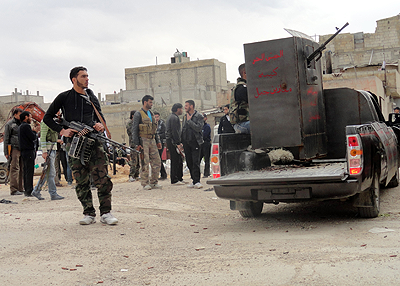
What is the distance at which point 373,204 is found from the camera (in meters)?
5.78

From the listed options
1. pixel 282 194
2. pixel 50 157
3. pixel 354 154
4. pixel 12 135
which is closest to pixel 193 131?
pixel 50 157

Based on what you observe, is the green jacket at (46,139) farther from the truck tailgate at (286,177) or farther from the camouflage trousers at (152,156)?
the truck tailgate at (286,177)

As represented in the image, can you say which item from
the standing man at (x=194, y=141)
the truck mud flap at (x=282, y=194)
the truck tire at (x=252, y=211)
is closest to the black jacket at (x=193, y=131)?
the standing man at (x=194, y=141)

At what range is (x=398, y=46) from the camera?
43.1 meters

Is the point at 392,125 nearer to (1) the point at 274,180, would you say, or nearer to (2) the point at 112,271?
(1) the point at 274,180

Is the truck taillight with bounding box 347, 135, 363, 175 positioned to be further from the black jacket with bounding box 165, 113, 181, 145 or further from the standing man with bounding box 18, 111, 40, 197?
the standing man with bounding box 18, 111, 40, 197

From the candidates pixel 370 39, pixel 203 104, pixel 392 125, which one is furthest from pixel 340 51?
pixel 392 125

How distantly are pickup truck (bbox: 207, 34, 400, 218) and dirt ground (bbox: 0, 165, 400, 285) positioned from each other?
460 mm

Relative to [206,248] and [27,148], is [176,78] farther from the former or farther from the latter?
[206,248]

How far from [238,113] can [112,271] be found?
3561 mm

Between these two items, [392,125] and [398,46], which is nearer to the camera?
[392,125]

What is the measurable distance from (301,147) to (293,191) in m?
1.16

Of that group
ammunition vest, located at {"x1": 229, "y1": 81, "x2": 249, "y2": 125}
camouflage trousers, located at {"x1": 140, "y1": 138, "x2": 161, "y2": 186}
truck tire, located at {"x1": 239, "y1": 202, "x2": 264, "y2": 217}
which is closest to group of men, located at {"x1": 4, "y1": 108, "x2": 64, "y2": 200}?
camouflage trousers, located at {"x1": 140, "y1": 138, "x2": 161, "y2": 186}

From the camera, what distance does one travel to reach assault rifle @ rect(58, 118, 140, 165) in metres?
6.02
